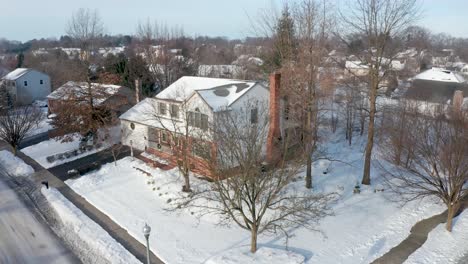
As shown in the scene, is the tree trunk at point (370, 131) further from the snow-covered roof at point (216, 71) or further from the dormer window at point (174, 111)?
the snow-covered roof at point (216, 71)

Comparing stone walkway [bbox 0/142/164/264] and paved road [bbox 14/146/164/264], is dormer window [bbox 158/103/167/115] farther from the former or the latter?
stone walkway [bbox 0/142/164/264]

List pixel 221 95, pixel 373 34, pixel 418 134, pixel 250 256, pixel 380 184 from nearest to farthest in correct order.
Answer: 1. pixel 250 256
2. pixel 418 134
3. pixel 373 34
4. pixel 380 184
5. pixel 221 95

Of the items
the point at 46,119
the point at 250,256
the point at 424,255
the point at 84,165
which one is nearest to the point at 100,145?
the point at 84,165

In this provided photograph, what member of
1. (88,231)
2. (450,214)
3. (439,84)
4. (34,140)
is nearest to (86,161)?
(88,231)

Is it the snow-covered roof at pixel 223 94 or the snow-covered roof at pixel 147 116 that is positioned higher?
the snow-covered roof at pixel 223 94

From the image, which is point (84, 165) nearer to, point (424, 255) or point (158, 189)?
point (158, 189)

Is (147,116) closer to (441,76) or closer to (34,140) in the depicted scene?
(34,140)

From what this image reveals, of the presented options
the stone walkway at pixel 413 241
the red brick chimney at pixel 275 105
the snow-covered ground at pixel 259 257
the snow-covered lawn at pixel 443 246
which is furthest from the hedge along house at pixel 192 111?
the snow-covered lawn at pixel 443 246
